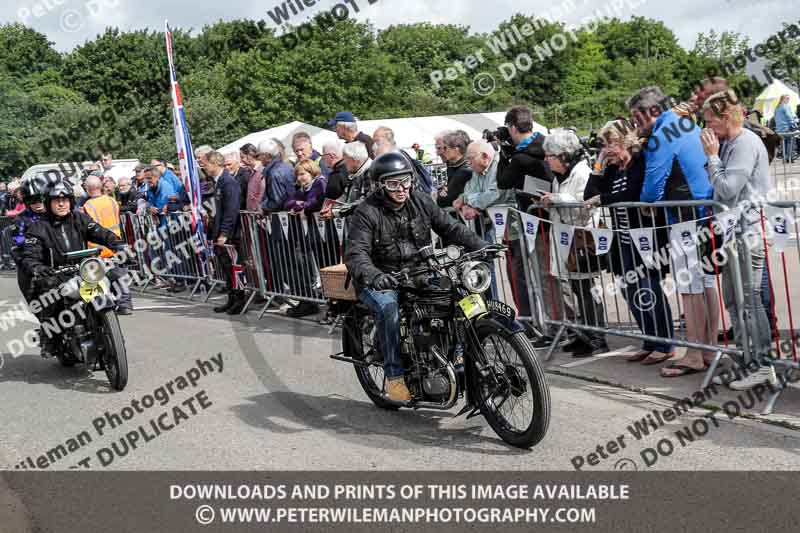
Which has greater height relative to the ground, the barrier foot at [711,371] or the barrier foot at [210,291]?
the barrier foot at [210,291]

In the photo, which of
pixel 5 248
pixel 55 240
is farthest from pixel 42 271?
pixel 5 248

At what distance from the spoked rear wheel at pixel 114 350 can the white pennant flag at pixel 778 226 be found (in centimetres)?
515

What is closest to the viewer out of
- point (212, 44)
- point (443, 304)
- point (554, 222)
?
point (443, 304)

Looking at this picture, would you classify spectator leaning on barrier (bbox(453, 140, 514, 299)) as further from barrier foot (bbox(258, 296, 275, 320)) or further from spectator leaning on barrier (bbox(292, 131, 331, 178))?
barrier foot (bbox(258, 296, 275, 320))

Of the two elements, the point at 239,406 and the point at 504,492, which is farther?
the point at 239,406

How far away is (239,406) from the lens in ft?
23.4

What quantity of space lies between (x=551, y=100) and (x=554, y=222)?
84967mm

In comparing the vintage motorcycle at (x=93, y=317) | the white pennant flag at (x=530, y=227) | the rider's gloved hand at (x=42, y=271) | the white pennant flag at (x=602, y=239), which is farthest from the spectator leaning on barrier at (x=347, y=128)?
the white pennant flag at (x=602, y=239)

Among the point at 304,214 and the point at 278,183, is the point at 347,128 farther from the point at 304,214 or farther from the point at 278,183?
the point at 278,183

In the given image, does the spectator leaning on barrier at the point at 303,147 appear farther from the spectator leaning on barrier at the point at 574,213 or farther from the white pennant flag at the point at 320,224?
the spectator leaning on barrier at the point at 574,213

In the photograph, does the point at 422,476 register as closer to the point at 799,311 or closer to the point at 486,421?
the point at 486,421

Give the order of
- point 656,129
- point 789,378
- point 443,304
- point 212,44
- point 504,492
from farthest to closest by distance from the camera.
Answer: point 212,44, point 656,129, point 789,378, point 443,304, point 504,492

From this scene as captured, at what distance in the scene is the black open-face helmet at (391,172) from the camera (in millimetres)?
6035

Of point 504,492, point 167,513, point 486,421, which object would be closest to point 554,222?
point 486,421
